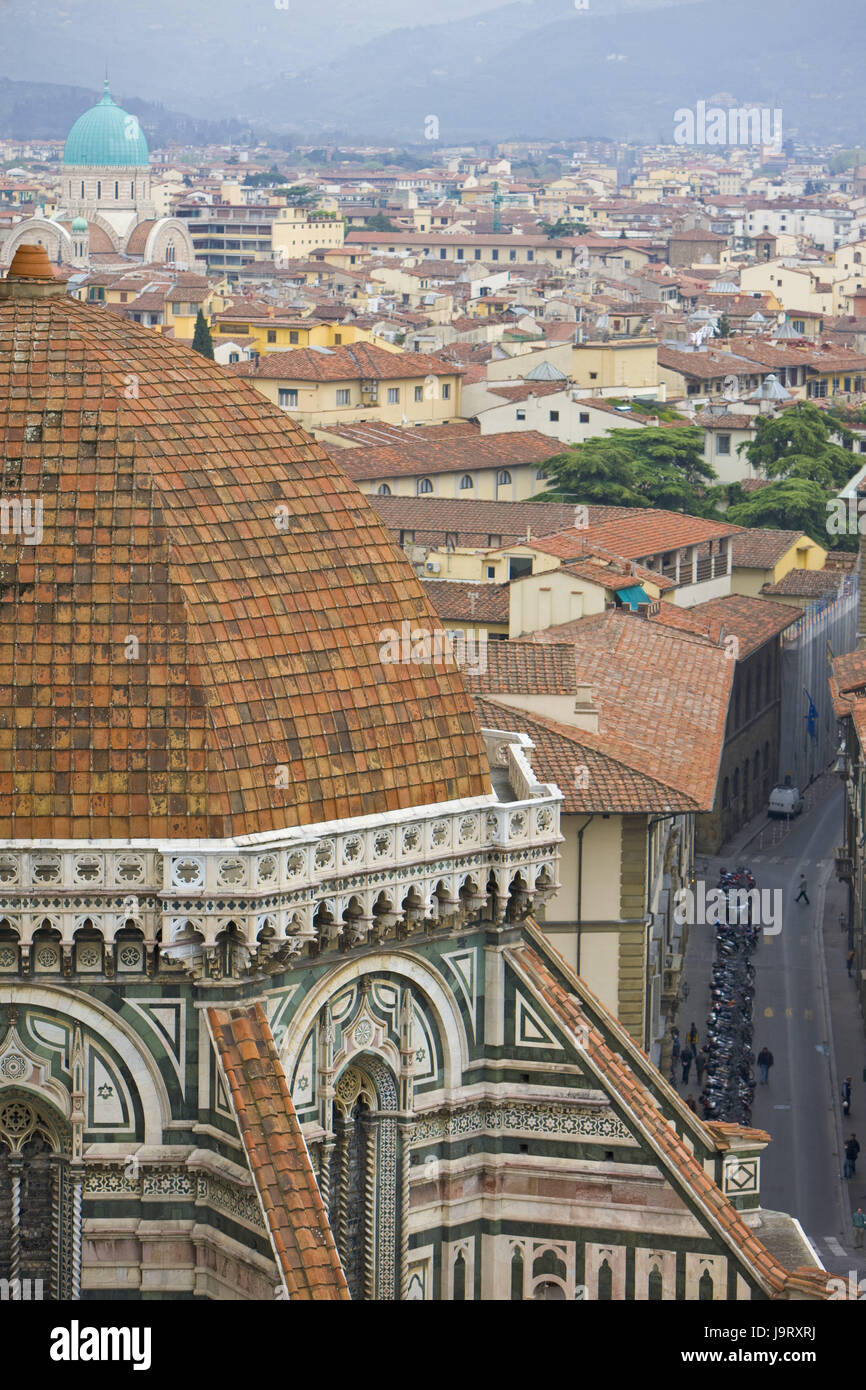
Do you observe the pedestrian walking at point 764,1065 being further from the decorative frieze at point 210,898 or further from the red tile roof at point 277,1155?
the red tile roof at point 277,1155

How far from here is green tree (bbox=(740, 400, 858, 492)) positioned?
340 feet

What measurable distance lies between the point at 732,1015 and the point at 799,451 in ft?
185

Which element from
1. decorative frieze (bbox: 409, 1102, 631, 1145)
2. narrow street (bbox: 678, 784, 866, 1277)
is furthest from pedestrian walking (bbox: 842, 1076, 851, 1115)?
decorative frieze (bbox: 409, 1102, 631, 1145)

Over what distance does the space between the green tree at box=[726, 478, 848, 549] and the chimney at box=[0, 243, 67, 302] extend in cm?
7489

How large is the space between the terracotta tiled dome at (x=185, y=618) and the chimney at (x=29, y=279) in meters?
0.10

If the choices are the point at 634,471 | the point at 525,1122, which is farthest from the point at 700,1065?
the point at 634,471

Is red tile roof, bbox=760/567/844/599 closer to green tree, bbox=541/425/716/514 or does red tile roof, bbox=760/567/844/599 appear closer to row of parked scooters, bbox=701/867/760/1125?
green tree, bbox=541/425/716/514

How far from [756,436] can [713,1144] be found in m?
89.6

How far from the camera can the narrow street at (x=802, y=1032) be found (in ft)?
142

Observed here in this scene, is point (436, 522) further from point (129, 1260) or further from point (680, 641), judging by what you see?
point (129, 1260)

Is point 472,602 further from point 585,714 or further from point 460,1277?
point 460,1277

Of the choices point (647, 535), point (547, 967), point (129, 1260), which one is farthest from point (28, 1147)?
point (647, 535)

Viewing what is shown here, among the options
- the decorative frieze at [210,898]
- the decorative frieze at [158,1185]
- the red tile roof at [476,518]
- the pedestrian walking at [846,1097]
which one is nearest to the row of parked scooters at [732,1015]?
the pedestrian walking at [846,1097]

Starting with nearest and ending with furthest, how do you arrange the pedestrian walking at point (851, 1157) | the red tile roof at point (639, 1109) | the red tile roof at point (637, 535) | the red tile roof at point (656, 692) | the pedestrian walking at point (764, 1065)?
the red tile roof at point (639, 1109) → the pedestrian walking at point (851, 1157) → the red tile roof at point (656, 692) → the pedestrian walking at point (764, 1065) → the red tile roof at point (637, 535)
